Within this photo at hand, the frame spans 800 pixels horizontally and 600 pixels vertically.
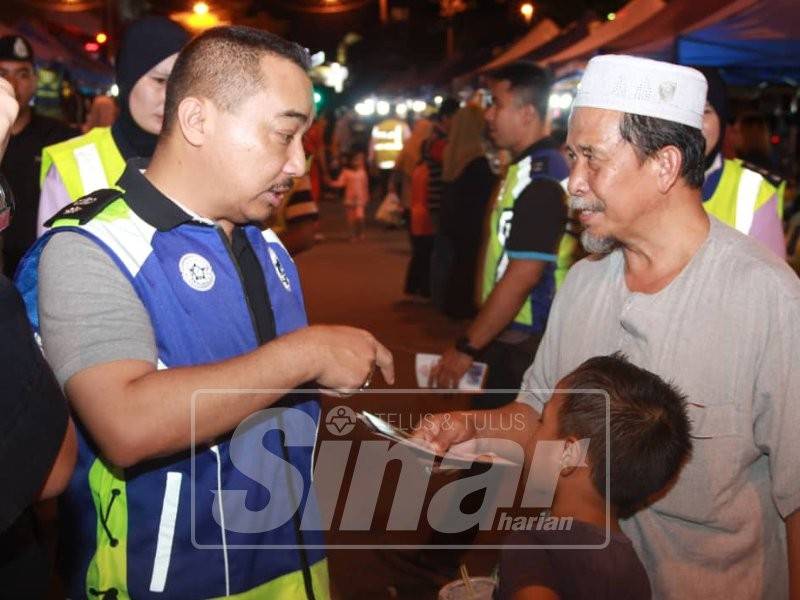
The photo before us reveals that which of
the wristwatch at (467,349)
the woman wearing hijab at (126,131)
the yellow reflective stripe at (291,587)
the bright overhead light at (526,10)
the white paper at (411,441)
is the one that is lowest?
the wristwatch at (467,349)

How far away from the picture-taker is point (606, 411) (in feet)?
7.97

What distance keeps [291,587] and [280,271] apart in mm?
815

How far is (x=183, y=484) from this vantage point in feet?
7.30

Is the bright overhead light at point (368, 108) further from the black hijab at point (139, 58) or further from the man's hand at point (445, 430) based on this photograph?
the man's hand at point (445, 430)

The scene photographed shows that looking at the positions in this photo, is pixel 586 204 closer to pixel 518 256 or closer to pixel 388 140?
pixel 518 256

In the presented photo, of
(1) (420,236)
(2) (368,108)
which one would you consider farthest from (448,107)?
(2) (368,108)

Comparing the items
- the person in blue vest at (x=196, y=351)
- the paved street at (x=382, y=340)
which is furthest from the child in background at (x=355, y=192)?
the person in blue vest at (x=196, y=351)

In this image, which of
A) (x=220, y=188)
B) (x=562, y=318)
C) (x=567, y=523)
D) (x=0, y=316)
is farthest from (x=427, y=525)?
(x=0, y=316)

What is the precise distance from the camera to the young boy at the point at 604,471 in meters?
2.30

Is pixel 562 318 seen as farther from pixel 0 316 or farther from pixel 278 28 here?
pixel 278 28

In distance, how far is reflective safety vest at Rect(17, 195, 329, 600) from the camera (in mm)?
2176

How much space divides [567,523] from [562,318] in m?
0.76

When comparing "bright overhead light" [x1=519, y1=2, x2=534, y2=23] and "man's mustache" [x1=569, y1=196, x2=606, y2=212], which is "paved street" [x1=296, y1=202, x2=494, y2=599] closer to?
"man's mustache" [x1=569, y1=196, x2=606, y2=212]

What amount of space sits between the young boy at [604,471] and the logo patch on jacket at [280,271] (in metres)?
0.78
